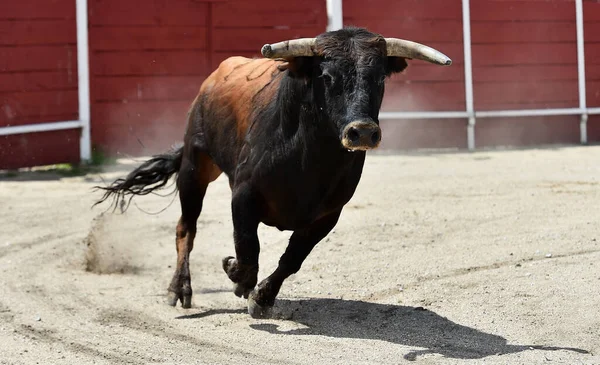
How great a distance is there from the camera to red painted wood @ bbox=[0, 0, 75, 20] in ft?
32.5

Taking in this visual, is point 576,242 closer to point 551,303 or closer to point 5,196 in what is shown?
point 551,303

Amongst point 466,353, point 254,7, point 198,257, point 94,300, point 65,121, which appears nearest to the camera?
point 466,353

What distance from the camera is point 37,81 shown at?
400 inches

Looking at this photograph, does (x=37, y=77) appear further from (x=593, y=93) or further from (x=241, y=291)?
(x=593, y=93)

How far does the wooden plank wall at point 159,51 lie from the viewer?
422 inches

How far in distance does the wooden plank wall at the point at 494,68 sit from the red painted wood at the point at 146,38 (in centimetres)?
168

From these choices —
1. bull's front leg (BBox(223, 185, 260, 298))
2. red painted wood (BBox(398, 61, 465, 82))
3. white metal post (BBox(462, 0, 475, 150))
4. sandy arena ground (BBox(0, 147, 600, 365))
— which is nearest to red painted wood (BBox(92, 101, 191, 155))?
sandy arena ground (BBox(0, 147, 600, 365))

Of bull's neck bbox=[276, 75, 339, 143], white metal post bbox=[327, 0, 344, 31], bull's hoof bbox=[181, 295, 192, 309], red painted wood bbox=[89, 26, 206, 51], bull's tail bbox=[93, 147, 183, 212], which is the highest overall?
white metal post bbox=[327, 0, 344, 31]

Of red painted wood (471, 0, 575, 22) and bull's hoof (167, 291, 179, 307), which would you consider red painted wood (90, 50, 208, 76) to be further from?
bull's hoof (167, 291, 179, 307)

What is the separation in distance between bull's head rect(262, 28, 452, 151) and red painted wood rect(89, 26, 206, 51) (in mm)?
6572

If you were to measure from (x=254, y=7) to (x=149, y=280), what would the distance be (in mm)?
5600

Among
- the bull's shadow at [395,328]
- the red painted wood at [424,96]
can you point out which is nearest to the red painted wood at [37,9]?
the red painted wood at [424,96]

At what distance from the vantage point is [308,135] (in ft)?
14.9

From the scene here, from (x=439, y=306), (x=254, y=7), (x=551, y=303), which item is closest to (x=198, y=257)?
(x=439, y=306)
